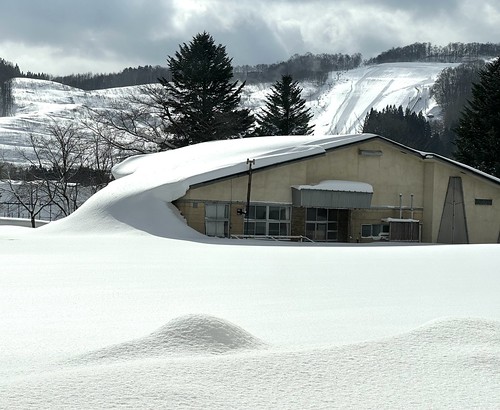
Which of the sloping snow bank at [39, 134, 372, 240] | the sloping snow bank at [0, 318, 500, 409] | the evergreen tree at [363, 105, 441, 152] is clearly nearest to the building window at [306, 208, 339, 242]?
the sloping snow bank at [39, 134, 372, 240]

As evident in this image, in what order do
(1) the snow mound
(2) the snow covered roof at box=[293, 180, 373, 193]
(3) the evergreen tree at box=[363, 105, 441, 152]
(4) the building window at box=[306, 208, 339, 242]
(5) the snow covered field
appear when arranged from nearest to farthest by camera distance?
(5) the snow covered field < (1) the snow mound < (2) the snow covered roof at box=[293, 180, 373, 193] < (4) the building window at box=[306, 208, 339, 242] < (3) the evergreen tree at box=[363, 105, 441, 152]

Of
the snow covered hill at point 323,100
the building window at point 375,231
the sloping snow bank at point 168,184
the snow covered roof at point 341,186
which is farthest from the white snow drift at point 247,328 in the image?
the snow covered hill at point 323,100

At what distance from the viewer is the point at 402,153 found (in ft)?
114

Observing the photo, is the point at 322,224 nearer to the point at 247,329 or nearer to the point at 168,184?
the point at 168,184

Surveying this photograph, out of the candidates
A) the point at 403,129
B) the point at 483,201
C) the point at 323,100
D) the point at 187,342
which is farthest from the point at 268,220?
the point at 323,100

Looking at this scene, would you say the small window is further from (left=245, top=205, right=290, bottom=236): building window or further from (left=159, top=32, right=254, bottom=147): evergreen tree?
(left=159, top=32, right=254, bottom=147): evergreen tree

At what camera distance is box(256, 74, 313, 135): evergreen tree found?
58844mm

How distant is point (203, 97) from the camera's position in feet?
175

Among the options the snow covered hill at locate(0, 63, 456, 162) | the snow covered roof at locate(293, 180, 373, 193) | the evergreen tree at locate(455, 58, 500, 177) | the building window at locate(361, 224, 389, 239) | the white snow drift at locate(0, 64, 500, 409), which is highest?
the snow covered hill at locate(0, 63, 456, 162)

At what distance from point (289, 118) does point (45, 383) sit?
56.6 m

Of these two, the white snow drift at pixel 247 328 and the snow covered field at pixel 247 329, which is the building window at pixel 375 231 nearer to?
the white snow drift at pixel 247 328

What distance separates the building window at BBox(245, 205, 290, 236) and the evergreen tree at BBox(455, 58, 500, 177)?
2267cm

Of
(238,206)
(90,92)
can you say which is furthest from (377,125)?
(90,92)

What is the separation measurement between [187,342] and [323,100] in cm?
18280
